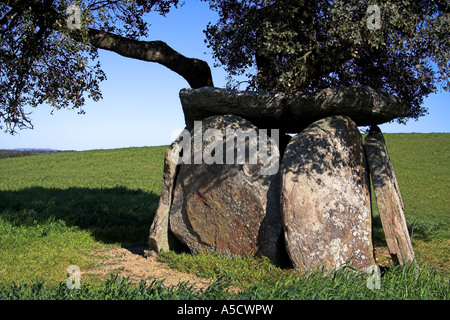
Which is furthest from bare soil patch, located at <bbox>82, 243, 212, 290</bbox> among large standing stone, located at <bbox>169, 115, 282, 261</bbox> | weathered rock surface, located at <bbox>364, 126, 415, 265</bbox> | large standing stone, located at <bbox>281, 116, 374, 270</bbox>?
weathered rock surface, located at <bbox>364, 126, 415, 265</bbox>

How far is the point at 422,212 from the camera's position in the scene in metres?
17.7

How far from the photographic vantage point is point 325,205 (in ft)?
26.0

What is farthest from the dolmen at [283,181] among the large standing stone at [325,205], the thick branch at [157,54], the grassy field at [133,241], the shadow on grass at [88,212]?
the shadow on grass at [88,212]

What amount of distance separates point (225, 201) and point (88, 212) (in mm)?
5801

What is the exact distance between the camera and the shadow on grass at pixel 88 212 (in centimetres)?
1154

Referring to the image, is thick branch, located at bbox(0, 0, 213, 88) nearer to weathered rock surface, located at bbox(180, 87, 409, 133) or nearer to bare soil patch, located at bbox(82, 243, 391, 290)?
weathered rock surface, located at bbox(180, 87, 409, 133)

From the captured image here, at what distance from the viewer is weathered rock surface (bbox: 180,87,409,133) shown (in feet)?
30.0

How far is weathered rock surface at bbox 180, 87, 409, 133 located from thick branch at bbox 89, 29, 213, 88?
1.65m

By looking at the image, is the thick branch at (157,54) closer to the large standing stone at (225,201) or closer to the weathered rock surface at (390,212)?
the large standing stone at (225,201)

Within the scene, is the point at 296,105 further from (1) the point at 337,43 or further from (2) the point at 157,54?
(2) the point at 157,54

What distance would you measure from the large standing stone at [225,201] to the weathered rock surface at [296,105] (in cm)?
34

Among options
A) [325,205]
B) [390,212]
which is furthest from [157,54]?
[390,212]
